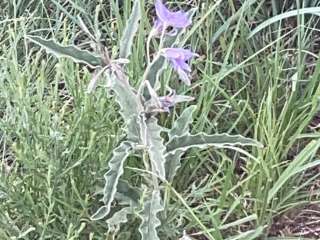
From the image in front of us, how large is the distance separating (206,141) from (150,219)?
209 millimetres

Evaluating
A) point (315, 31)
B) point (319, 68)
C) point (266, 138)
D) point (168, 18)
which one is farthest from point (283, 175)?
point (315, 31)

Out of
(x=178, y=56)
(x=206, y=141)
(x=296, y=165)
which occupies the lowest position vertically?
(x=296, y=165)

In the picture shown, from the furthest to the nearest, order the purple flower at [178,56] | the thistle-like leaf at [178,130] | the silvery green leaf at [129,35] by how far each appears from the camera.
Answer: the thistle-like leaf at [178,130] → the silvery green leaf at [129,35] → the purple flower at [178,56]

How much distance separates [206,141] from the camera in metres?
1.92

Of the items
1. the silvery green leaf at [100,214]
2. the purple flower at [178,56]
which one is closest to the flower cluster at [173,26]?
the purple flower at [178,56]

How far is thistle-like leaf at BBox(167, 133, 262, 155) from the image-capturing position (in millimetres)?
1911

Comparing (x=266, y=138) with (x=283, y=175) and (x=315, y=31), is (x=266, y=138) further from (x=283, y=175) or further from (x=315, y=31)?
(x=315, y=31)

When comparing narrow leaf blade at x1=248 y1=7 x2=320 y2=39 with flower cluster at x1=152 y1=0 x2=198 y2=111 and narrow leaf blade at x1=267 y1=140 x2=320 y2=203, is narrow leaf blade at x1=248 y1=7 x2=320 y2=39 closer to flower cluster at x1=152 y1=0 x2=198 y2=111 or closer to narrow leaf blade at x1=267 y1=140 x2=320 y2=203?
narrow leaf blade at x1=267 y1=140 x2=320 y2=203

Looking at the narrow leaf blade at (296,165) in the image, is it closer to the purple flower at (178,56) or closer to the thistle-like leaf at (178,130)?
the thistle-like leaf at (178,130)

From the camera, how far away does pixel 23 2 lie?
2.87 meters

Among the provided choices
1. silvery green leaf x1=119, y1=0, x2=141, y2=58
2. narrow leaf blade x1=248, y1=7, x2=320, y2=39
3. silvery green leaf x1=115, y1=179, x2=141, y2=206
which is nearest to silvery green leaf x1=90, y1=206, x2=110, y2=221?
silvery green leaf x1=115, y1=179, x2=141, y2=206

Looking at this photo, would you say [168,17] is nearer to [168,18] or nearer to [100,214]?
[168,18]

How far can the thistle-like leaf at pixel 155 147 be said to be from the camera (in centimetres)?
182

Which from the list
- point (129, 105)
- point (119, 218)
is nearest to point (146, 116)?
point (129, 105)
